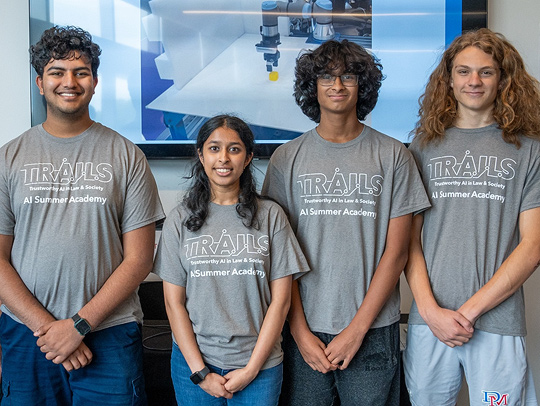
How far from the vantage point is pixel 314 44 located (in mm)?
2611

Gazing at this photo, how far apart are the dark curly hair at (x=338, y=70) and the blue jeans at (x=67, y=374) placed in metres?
1.01

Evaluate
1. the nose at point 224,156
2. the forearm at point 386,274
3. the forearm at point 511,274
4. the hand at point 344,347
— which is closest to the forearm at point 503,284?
the forearm at point 511,274

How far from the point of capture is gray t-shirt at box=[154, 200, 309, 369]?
1.61 metres

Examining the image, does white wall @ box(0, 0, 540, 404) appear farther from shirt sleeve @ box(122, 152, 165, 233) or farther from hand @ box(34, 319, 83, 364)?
hand @ box(34, 319, 83, 364)

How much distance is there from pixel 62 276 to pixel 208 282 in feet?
1.47

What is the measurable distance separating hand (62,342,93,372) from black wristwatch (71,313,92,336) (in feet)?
0.22

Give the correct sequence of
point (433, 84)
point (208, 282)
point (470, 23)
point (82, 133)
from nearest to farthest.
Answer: point (208, 282) → point (82, 133) → point (433, 84) → point (470, 23)

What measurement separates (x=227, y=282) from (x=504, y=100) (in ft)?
3.51

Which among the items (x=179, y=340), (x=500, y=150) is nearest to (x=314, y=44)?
(x=500, y=150)

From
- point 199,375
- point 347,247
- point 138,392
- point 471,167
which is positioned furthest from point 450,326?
point 138,392

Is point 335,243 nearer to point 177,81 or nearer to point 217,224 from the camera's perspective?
point 217,224

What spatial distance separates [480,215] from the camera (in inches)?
67.4

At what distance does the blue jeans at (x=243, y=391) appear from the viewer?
5.32ft

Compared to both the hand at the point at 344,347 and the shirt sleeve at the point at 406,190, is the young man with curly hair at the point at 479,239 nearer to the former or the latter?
the shirt sleeve at the point at 406,190
